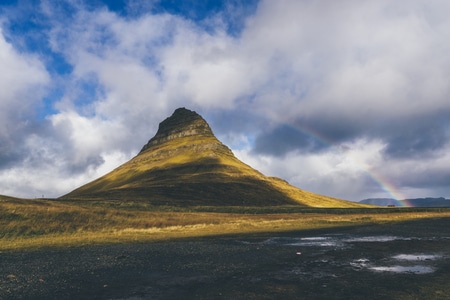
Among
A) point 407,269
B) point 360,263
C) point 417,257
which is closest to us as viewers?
point 407,269

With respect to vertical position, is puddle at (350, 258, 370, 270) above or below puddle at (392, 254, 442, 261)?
below

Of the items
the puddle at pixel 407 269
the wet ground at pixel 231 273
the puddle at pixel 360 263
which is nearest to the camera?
the wet ground at pixel 231 273

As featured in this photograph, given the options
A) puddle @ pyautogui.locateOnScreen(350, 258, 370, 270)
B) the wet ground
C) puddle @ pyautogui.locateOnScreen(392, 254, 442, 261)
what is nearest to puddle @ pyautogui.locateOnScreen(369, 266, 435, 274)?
the wet ground

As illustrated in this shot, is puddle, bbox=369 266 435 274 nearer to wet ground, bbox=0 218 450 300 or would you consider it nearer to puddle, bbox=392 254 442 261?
wet ground, bbox=0 218 450 300

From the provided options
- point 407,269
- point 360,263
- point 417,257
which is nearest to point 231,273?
point 360,263

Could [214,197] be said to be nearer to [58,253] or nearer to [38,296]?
[58,253]

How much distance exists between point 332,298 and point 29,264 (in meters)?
19.9

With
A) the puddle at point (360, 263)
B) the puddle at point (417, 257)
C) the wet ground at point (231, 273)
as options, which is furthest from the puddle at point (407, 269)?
the puddle at point (417, 257)

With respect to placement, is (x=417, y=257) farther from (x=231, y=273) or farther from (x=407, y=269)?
(x=231, y=273)

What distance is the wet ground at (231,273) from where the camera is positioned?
50.1 ft

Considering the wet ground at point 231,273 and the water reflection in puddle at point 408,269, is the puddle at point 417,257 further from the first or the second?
the water reflection in puddle at point 408,269

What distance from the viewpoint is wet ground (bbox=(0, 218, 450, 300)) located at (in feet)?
50.1

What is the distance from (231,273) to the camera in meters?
19.6

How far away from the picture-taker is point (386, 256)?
25062 millimetres
